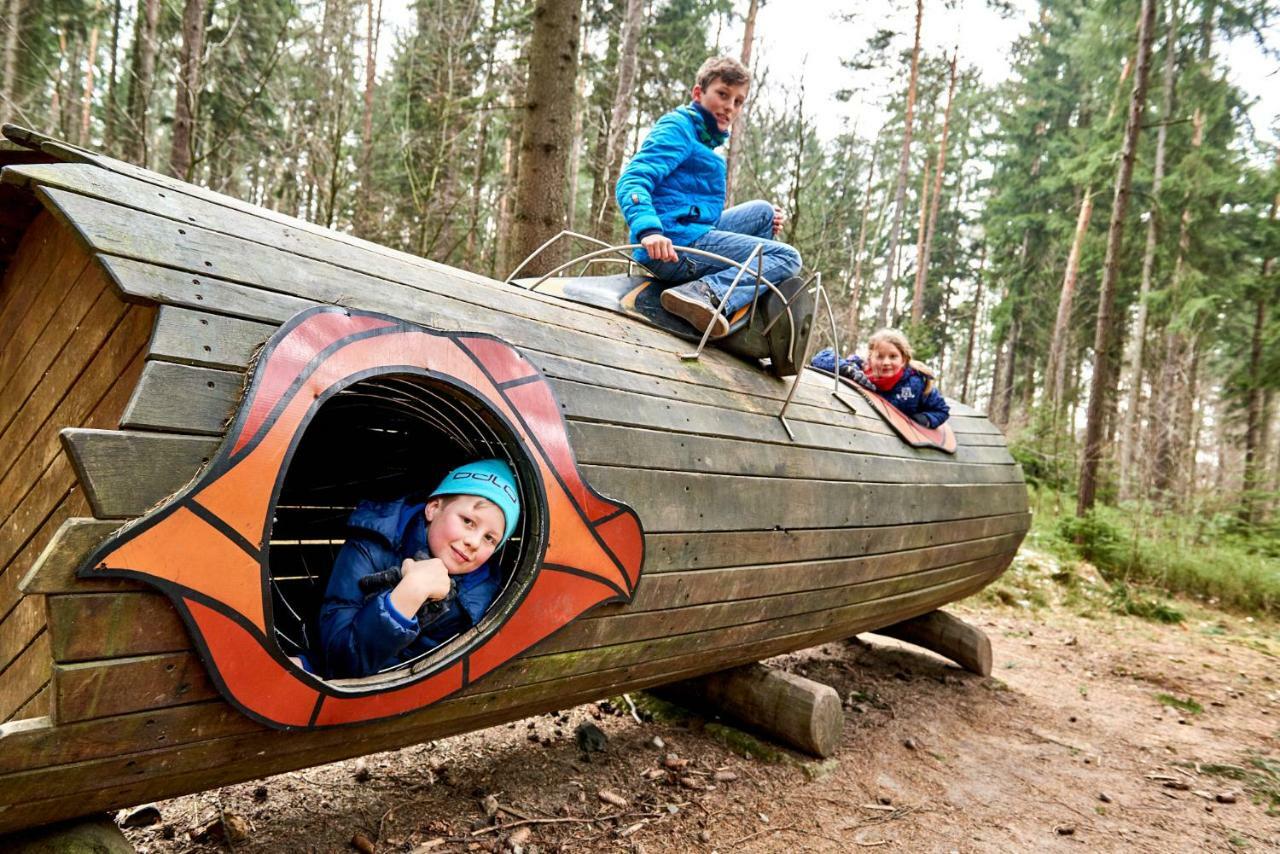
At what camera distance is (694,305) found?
119 inches

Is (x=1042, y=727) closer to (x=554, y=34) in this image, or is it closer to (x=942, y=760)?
(x=942, y=760)

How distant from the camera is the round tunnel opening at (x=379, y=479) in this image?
1.95m

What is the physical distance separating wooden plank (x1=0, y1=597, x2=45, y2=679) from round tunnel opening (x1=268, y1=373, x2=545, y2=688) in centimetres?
58

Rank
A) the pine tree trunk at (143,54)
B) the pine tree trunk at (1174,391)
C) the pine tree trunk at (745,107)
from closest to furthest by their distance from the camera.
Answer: the pine tree trunk at (143,54) → the pine tree trunk at (1174,391) → the pine tree trunk at (745,107)

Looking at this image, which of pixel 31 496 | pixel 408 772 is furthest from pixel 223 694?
pixel 408 772

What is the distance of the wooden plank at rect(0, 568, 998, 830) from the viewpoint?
1.41 m

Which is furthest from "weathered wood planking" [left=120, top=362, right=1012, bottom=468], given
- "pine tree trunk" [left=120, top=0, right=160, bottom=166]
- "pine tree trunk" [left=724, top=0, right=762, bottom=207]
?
"pine tree trunk" [left=724, top=0, right=762, bottom=207]

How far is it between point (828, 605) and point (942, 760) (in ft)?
3.69

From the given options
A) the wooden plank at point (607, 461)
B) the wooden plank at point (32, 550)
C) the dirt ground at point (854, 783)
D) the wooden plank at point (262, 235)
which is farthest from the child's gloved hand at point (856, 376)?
the wooden plank at point (32, 550)

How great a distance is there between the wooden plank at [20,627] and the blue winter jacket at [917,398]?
12.6ft

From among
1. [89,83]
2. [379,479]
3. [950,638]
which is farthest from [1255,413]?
[89,83]

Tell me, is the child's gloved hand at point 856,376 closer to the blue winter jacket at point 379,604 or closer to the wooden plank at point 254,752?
the wooden plank at point 254,752

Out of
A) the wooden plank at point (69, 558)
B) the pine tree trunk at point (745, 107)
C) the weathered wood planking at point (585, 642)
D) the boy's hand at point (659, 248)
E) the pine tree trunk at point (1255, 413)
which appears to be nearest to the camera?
the wooden plank at point (69, 558)

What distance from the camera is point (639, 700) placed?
12.7 ft
